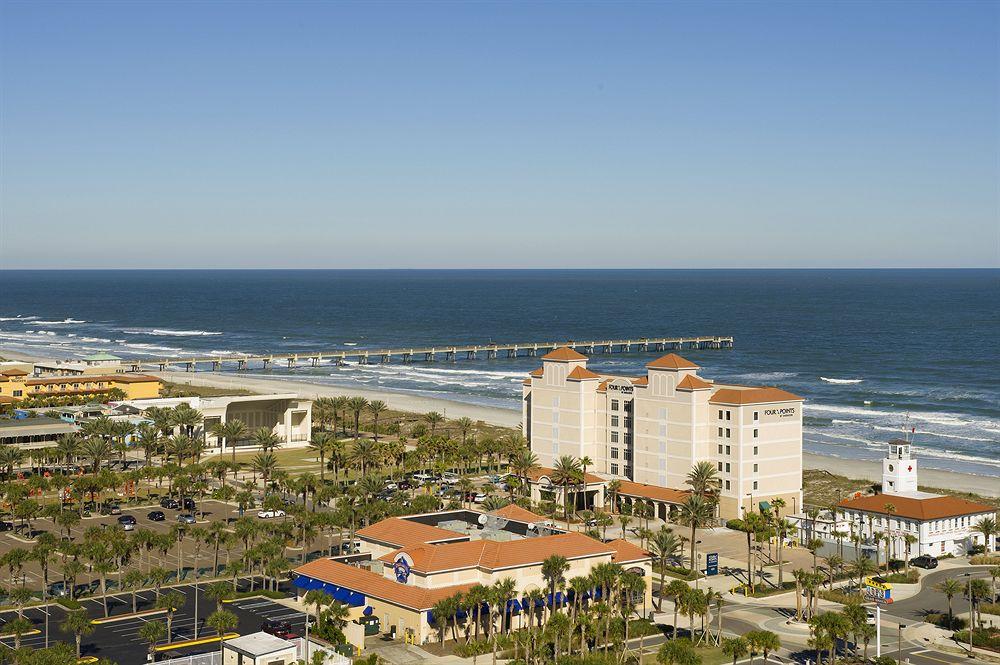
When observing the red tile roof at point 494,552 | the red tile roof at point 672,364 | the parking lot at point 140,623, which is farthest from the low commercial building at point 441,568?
the red tile roof at point 672,364

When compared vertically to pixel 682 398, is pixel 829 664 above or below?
below

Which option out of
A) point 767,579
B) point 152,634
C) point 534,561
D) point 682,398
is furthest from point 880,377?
point 152,634

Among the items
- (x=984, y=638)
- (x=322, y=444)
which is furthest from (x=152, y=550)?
(x=984, y=638)

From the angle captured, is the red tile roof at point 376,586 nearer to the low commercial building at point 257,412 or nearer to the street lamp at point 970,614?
the street lamp at point 970,614

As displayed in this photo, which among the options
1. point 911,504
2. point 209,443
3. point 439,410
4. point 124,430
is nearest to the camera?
point 911,504

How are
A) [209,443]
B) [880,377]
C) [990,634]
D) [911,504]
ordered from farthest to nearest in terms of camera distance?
[880,377] → [209,443] → [911,504] → [990,634]

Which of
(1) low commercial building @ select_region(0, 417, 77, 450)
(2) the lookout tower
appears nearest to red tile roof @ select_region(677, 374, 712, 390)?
(2) the lookout tower

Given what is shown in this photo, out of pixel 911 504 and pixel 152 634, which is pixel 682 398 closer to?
pixel 911 504

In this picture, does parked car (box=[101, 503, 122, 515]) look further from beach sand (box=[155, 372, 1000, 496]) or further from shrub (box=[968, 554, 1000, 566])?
shrub (box=[968, 554, 1000, 566])

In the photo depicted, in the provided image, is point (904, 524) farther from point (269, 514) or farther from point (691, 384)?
point (269, 514)
